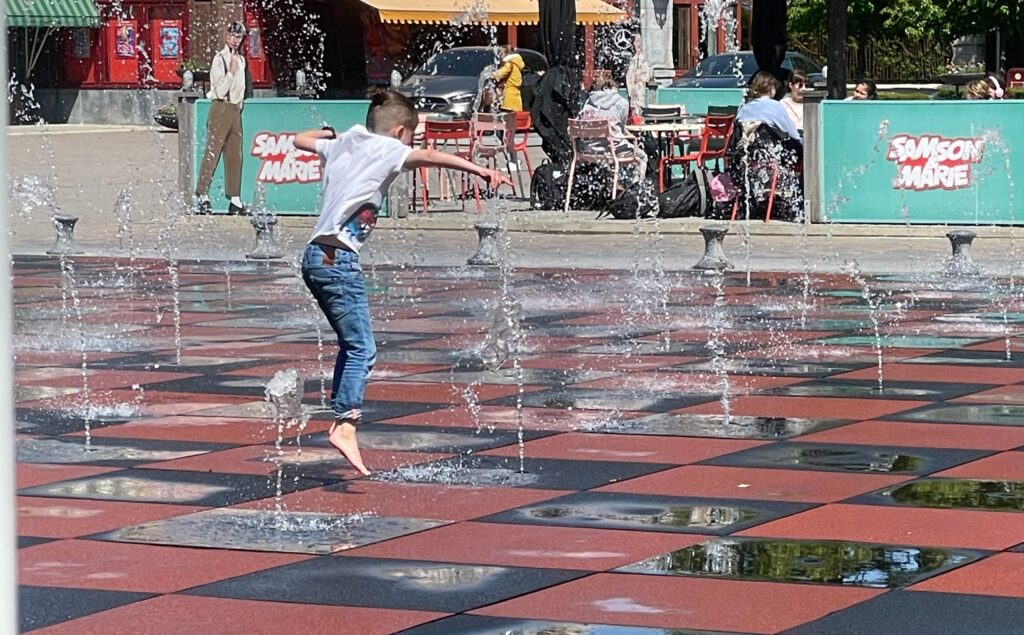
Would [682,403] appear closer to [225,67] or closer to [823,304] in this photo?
[823,304]

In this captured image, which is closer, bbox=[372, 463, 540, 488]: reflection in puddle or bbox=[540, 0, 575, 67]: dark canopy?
bbox=[372, 463, 540, 488]: reflection in puddle

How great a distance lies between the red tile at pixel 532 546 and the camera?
6082 millimetres

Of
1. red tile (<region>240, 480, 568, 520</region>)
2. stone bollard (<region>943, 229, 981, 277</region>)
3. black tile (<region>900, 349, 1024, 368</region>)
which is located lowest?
red tile (<region>240, 480, 568, 520</region>)

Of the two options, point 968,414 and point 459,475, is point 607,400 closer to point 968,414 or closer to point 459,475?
point 968,414

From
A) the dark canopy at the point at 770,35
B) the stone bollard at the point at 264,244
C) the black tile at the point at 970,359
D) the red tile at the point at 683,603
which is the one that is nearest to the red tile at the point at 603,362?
the black tile at the point at 970,359

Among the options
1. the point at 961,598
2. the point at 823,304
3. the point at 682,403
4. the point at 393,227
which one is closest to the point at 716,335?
the point at 823,304

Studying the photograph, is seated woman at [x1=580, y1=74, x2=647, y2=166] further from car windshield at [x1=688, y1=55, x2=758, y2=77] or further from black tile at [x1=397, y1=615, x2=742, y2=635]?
car windshield at [x1=688, y1=55, x2=758, y2=77]

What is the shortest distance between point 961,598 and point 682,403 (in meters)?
3.79

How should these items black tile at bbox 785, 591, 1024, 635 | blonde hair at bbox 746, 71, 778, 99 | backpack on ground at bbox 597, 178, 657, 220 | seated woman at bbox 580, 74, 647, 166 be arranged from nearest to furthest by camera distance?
black tile at bbox 785, 591, 1024, 635
blonde hair at bbox 746, 71, 778, 99
backpack on ground at bbox 597, 178, 657, 220
seated woman at bbox 580, 74, 647, 166

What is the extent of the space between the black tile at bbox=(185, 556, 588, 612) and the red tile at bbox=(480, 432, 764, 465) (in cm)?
193

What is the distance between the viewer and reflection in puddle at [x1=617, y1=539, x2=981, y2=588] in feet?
19.0

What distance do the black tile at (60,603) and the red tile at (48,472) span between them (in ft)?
5.82

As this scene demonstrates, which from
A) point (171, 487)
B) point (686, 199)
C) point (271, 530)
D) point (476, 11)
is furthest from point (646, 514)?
point (476, 11)

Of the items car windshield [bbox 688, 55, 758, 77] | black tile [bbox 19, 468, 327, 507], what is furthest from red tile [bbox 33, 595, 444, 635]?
car windshield [bbox 688, 55, 758, 77]
